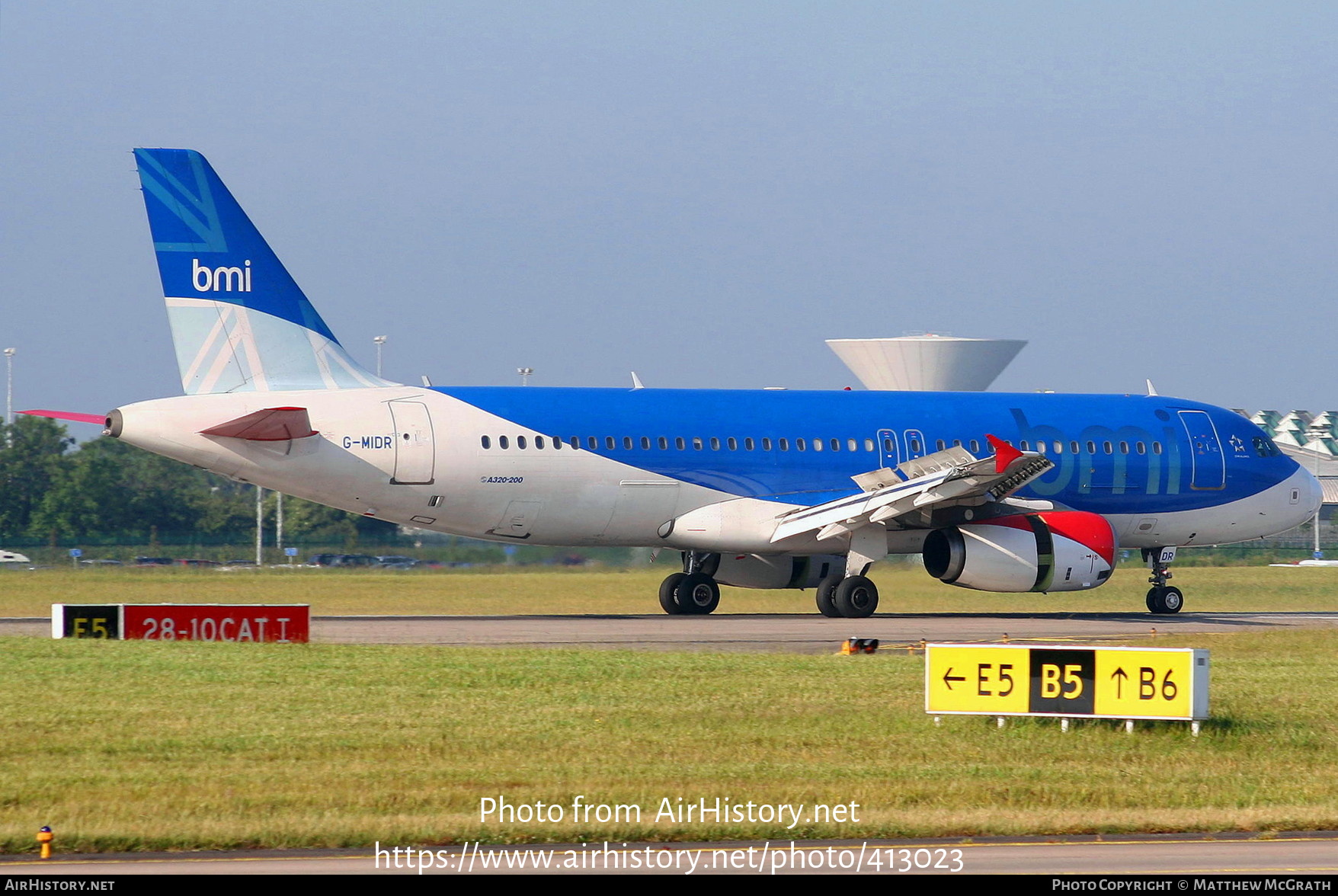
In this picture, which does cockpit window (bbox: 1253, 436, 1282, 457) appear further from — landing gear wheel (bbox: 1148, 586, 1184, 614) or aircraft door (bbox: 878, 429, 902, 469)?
aircraft door (bbox: 878, 429, 902, 469)

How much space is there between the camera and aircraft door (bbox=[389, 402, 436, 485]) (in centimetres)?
3092

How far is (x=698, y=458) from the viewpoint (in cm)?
3334

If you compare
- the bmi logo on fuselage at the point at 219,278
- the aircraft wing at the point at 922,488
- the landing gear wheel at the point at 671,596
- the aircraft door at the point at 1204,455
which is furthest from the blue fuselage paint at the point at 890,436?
the bmi logo on fuselage at the point at 219,278

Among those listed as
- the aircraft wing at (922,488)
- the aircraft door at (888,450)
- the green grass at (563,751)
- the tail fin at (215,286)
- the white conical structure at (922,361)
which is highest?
the white conical structure at (922,361)

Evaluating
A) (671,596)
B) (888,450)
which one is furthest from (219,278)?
(888,450)

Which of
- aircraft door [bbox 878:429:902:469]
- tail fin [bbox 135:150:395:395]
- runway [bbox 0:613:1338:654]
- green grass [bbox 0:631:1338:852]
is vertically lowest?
green grass [bbox 0:631:1338:852]

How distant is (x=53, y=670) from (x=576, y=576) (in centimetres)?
2031

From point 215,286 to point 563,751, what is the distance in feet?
55.3

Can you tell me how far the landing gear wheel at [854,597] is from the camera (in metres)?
33.2

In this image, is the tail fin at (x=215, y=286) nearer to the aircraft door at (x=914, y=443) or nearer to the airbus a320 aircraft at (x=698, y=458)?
the airbus a320 aircraft at (x=698, y=458)

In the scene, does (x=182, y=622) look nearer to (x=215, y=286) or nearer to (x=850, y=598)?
(x=215, y=286)

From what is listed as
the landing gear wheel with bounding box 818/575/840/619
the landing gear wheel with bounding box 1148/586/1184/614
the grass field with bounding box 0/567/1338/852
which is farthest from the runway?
the grass field with bounding box 0/567/1338/852

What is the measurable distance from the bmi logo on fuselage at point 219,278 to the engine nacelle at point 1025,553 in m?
13.6

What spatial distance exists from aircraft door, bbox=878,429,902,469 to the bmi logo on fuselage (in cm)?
1283
